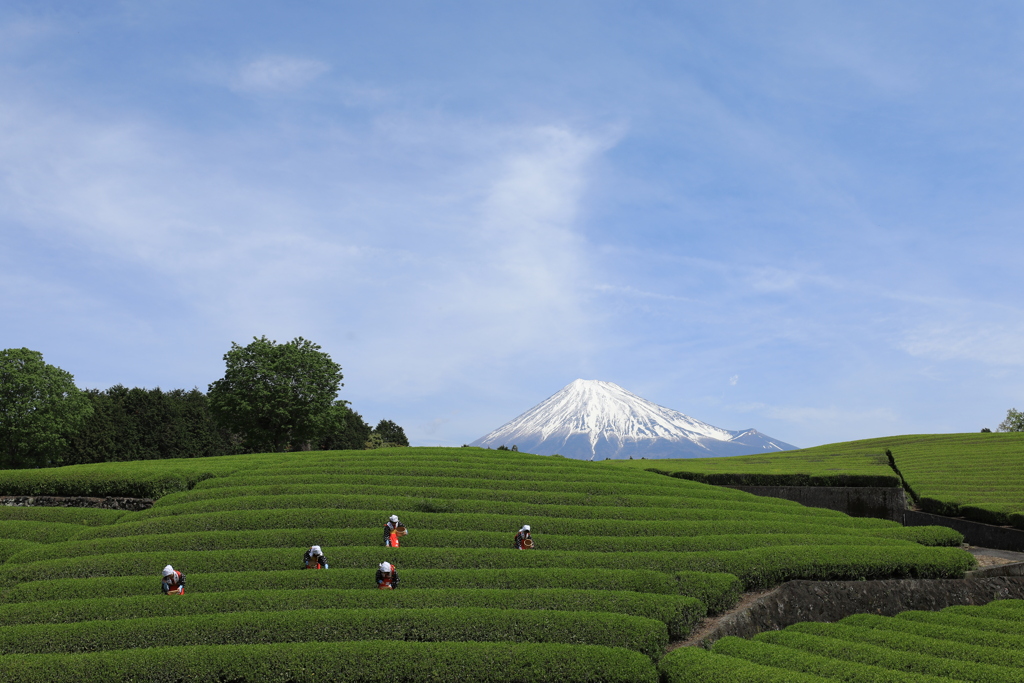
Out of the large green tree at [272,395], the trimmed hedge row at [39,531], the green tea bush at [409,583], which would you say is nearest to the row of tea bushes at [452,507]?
the trimmed hedge row at [39,531]

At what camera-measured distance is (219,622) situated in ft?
53.4

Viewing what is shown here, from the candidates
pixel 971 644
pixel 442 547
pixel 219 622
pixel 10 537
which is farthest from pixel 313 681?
pixel 10 537

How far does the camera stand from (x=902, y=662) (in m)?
13.2

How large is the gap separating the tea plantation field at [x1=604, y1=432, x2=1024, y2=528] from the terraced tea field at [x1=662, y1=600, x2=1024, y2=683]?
Result: 61.4ft

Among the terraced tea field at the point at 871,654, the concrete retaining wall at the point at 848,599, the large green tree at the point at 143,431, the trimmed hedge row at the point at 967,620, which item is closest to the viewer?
the terraced tea field at the point at 871,654

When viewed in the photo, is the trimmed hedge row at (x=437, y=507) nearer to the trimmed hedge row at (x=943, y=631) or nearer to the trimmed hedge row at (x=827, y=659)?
the trimmed hedge row at (x=943, y=631)

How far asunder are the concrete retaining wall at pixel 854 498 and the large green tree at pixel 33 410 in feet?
223

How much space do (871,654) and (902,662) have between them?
59cm

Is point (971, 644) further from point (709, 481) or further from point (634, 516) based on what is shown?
point (709, 481)

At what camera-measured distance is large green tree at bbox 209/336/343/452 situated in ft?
205

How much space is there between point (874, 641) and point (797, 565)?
6401 mm

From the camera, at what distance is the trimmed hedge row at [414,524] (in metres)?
24.0

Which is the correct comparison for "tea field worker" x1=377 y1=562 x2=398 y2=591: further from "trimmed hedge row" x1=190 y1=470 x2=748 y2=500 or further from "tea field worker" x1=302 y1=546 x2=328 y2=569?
"trimmed hedge row" x1=190 y1=470 x2=748 y2=500

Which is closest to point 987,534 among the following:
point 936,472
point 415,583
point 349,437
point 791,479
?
point 791,479
